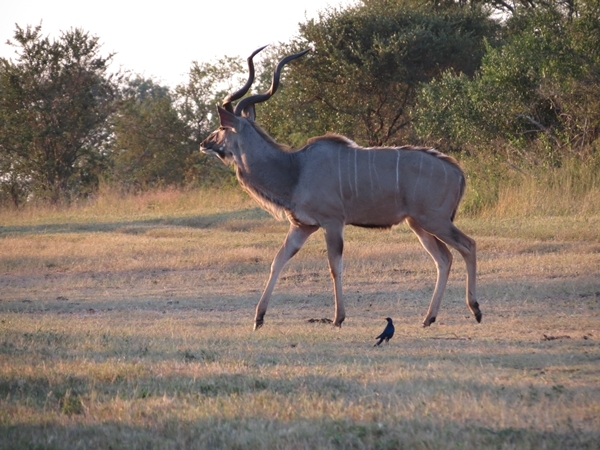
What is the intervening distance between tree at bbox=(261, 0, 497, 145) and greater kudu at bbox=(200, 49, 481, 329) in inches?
629

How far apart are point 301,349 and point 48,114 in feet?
76.0

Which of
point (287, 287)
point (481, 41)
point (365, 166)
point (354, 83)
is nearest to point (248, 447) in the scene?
point (365, 166)

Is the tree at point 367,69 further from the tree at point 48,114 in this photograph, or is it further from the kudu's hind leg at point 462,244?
the kudu's hind leg at point 462,244

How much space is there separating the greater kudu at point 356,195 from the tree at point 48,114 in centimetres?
1965

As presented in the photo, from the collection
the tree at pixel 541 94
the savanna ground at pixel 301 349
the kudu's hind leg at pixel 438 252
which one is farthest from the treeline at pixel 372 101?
the kudu's hind leg at pixel 438 252

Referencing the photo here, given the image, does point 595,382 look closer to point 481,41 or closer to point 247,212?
point 247,212

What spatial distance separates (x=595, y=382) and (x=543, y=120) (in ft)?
51.8

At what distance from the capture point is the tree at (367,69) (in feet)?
84.2

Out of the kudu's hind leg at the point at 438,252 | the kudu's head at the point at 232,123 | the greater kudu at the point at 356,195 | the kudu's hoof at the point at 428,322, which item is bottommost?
the kudu's hoof at the point at 428,322

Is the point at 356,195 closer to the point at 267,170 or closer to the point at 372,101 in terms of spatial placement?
the point at 267,170

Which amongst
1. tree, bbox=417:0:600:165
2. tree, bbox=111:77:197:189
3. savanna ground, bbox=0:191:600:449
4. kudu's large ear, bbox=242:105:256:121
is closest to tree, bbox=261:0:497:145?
tree, bbox=417:0:600:165

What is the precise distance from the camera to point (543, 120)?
2081 centimetres

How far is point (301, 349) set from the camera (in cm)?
739

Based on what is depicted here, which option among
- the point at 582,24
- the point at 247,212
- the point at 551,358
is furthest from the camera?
the point at 247,212
